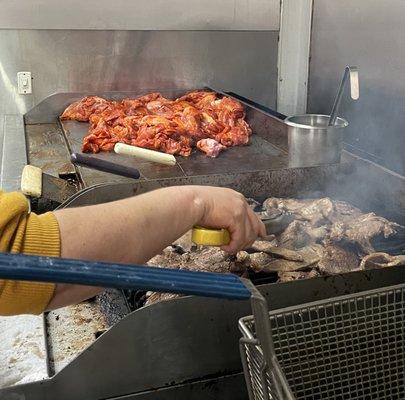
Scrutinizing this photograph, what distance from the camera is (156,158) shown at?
2.48 m

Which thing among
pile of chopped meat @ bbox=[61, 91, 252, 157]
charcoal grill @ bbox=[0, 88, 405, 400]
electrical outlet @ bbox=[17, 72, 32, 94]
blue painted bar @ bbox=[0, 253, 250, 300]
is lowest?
charcoal grill @ bbox=[0, 88, 405, 400]

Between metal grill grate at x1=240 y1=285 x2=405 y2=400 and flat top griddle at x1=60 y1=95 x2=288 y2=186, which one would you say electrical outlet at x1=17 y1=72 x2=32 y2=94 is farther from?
metal grill grate at x1=240 y1=285 x2=405 y2=400

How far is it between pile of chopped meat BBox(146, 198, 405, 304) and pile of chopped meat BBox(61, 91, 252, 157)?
40.9 inches

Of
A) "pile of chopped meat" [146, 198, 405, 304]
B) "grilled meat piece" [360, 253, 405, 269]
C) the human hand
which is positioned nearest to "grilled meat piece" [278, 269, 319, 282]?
"pile of chopped meat" [146, 198, 405, 304]

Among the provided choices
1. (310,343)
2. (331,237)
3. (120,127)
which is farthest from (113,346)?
(120,127)

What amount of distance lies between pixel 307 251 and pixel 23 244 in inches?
42.2

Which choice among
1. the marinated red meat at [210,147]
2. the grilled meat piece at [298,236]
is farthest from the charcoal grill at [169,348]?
the marinated red meat at [210,147]

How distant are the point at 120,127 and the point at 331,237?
1.63m

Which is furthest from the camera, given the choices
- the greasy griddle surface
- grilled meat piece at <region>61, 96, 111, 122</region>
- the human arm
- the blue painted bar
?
grilled meat piece at <region>61, 96, 111, 122</region>

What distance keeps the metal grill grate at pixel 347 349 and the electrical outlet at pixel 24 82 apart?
2.99 metres

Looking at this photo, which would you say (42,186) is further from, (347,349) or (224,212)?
(347,349)

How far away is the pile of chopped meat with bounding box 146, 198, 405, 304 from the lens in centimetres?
175

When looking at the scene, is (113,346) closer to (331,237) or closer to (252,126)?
(331,237)

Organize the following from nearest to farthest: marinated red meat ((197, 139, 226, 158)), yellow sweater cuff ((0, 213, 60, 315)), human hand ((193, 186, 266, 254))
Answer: yellow sweater cuff ((0, 213, 60, 315)) → human hand ((193, 186, 266, 254)) → marinated red meat ((197, 139, 226, 158))
